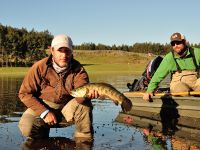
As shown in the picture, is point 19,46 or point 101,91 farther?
point 19,46

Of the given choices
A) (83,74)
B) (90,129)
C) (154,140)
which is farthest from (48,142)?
(154,140)

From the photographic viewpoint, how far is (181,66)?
34.6 ft

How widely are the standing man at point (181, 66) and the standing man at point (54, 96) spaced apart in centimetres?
352

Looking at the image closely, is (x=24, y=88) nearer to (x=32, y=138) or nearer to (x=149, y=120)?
(x=32, y=138)

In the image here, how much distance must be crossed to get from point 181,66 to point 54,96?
13.9 feet

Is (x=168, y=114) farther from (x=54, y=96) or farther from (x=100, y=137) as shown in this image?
(x=54, y=96)

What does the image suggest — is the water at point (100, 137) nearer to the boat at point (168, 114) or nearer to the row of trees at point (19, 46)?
the boat at point (168, 114)

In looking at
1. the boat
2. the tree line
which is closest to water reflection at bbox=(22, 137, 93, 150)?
the boat

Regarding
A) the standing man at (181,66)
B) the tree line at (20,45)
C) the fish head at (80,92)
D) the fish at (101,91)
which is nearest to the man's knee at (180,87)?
the standing man at (181,66)

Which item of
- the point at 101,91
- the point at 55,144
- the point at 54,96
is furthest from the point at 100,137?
the point at 101,91

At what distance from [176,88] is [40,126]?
4.40 metres

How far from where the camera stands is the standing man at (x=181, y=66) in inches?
403

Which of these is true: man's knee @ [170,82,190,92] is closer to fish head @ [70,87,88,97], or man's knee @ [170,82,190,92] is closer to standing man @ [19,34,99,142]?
standing man @ [19,34,99,142]

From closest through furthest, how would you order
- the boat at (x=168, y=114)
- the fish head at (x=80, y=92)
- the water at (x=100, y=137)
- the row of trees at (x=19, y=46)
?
the fish head at (x=80, y=92)
the water at (x=100, y=137)
the boat at (x=168, y=114)
the row of trees at (x=19, y=46)
